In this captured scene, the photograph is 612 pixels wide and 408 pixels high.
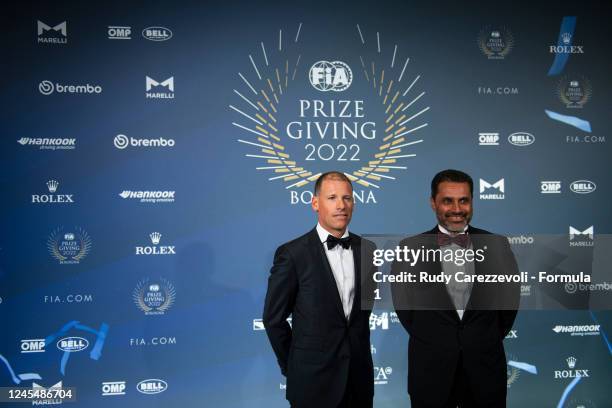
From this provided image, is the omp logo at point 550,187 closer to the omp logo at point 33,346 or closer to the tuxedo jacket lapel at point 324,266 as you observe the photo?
the tuxedo jacket lapel at point 324,266

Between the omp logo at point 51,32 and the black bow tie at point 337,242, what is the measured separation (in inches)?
98.6

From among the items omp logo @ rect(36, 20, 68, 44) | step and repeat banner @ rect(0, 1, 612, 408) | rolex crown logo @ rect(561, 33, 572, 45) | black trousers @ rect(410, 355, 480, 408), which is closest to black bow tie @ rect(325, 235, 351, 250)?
black trousers @ rect(410, 355, 480, 408)

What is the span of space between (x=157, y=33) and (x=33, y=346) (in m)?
2.30

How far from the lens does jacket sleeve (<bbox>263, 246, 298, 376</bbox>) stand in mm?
2650

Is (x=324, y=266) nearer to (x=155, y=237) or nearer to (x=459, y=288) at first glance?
(x=459, y=288)

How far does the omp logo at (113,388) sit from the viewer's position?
3898mm

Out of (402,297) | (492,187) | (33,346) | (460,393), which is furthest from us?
(492,187)

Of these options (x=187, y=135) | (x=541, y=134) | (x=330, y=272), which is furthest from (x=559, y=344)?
(x=187, y=135)

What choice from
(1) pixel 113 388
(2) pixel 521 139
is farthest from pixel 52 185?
(2) pixel 521 139

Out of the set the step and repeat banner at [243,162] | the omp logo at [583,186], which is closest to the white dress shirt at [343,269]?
the step and repeat banner at [243,162]

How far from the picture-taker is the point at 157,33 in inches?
158

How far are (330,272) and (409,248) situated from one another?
0.40 meters

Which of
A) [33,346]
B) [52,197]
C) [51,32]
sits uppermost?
[51,32]

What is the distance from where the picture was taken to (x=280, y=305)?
2.68 metres
